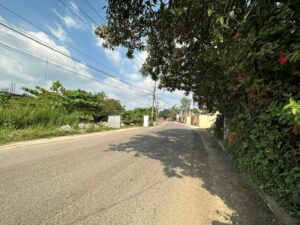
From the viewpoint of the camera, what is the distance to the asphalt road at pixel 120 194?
3418 mm

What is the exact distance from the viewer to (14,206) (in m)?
3.54

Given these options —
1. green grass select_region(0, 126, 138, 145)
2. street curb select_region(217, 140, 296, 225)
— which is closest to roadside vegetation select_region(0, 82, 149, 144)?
green grass select_region(0, 126, 138, 145)

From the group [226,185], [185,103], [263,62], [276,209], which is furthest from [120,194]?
[185,103]

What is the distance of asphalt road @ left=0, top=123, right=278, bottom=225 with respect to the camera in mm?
3418

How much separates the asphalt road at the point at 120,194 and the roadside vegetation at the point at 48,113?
607 centimetres

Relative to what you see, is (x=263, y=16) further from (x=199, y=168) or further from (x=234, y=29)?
(x=199, y=168)

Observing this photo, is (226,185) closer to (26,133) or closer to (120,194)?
(120,194)

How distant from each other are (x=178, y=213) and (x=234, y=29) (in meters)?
3.20

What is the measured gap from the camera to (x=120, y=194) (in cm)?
431

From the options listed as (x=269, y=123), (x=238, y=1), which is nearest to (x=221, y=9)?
(x=238, y=1)

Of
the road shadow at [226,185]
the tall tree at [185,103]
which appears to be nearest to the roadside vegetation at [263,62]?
the road shadow at [226,185]

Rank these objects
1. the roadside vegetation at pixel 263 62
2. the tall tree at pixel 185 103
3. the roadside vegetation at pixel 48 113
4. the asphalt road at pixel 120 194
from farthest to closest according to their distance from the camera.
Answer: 1. the tall tree at pixel 185 103
2. the roadside vegetation at pixel 48 113
3. the asphalt road at pixel 120 194
4. the roadside vegetation at pixel 263 62

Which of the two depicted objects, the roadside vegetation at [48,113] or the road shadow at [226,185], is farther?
the roadside vegetation at [48,113]

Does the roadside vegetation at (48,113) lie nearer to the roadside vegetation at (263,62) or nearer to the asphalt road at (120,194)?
the asphalt road at (120,194)
